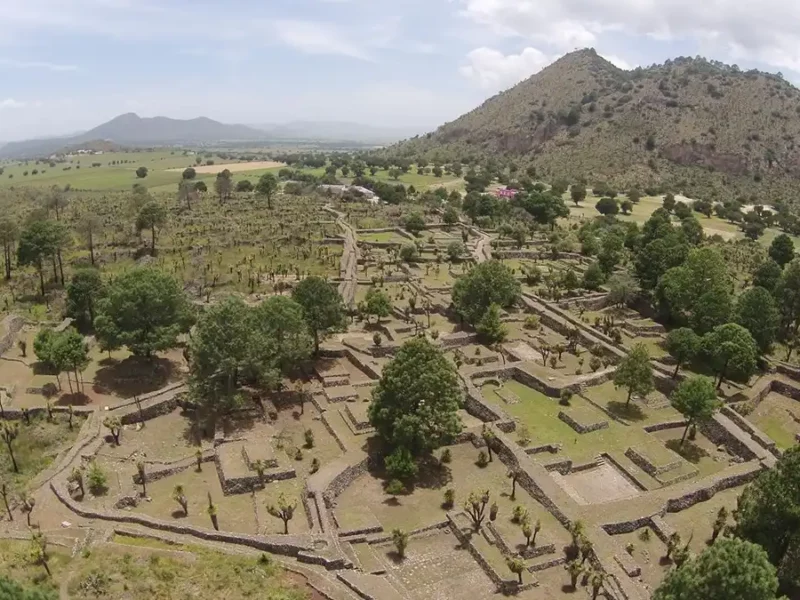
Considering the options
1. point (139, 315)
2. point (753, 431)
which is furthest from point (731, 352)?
point (139, 315)

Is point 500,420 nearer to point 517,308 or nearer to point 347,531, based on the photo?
point 347,531

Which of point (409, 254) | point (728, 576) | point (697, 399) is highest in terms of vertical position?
point (409, 254)

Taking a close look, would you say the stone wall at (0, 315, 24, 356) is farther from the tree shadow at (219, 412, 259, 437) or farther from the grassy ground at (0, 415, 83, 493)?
the tree shadow at (219, 412, 259, 437)

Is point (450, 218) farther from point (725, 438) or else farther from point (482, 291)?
point (725, 438)

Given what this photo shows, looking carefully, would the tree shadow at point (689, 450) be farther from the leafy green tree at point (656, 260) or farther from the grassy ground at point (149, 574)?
the leafy green tree at point (656, 260)

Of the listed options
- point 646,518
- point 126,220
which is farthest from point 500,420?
point 126,220

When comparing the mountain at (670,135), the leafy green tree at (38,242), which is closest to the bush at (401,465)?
the leafy green tree at (38,242)
